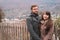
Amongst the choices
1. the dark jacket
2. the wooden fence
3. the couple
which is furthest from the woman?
the wooden fence

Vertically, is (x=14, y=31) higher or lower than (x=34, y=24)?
lower

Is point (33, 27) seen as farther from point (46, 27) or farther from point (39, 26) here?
point (46, 27)

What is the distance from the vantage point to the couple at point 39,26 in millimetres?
5879

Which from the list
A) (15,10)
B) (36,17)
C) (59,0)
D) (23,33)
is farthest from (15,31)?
(36,17)

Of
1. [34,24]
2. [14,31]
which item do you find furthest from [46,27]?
[14,31]

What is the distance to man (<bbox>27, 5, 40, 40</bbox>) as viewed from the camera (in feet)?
19.2

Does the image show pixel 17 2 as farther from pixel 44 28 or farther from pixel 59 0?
pixel 44 28

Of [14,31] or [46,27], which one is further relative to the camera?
[14,31]

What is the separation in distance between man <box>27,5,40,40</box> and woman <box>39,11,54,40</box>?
111 millimetres

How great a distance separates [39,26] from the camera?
5.96 m

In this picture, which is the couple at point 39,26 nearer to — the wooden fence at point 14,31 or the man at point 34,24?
the man at point 34,24

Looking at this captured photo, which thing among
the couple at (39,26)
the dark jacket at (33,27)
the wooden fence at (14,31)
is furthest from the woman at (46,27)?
the wooden fence at (14,31)

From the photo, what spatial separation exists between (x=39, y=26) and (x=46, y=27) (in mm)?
163

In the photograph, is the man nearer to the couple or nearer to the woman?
the couple
